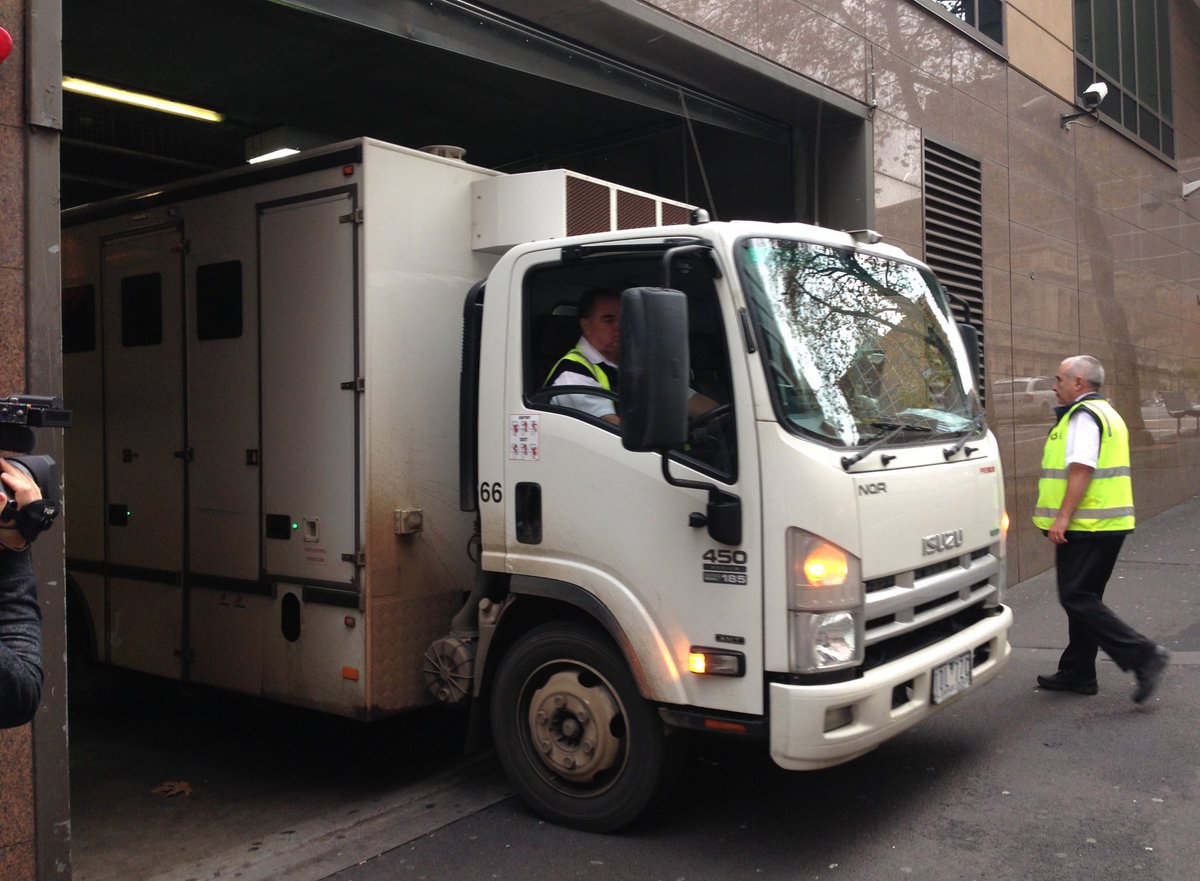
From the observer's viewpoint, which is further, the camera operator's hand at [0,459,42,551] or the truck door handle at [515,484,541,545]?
the truck door handle at [515,484,541,545]

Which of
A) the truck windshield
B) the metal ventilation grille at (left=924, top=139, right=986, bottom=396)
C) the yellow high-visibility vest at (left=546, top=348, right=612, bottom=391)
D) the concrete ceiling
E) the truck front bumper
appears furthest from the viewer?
the metal ventilation grille at (left=924, top=139, right=986, bottom=396)

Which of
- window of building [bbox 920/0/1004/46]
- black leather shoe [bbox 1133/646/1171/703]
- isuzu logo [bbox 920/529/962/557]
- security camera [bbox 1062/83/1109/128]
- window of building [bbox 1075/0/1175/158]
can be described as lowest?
black leather shoe [bbox 1133/646/1171/703]

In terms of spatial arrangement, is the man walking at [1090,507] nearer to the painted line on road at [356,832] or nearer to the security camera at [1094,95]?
the painted line on road at [356,832]

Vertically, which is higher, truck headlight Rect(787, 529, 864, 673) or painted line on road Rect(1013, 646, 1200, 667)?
truck headlight Rect(787, 529, 864, 673)

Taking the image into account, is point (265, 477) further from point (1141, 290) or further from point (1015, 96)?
point (1141, 290)

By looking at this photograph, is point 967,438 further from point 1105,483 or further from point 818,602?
point 1105,483

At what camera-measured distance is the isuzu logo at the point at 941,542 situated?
180 inches

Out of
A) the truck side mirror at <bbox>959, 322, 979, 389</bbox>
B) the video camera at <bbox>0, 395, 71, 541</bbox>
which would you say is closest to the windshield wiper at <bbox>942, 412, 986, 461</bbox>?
the truck side mirror at <bbox>959, 322, 979, 389</bbox>

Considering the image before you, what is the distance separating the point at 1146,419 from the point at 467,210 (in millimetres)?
12409

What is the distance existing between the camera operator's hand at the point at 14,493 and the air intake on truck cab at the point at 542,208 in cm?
332

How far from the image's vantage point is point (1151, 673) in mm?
6070

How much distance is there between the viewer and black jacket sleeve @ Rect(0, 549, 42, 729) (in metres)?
2.23

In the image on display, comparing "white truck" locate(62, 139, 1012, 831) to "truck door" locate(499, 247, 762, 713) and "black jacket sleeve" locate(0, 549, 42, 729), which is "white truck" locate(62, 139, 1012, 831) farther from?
"black jacket sleeve" locate(0, 549, 42, 729)

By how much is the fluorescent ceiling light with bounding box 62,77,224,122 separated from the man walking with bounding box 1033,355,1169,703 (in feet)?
23.2
